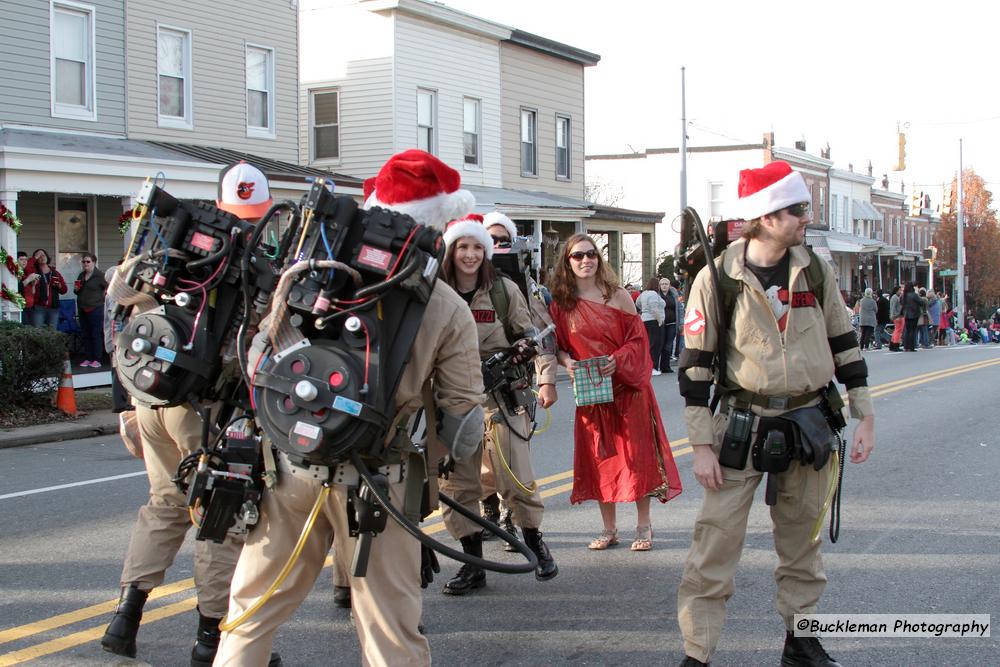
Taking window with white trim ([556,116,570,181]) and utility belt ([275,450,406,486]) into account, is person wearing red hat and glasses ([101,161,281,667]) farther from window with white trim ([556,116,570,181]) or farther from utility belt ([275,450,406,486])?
window with white trim ([556,116,570,181])

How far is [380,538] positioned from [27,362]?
1009 centimetres

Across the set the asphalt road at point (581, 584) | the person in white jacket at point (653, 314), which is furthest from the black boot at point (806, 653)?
the person in white jacket at point (653, 314)

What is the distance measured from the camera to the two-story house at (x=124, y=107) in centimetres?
1609

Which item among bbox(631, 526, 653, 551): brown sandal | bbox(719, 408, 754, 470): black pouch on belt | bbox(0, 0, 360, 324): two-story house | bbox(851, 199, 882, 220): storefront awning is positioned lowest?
bbox(631, 526, 653, 551): brown sandal

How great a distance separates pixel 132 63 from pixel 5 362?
819 centimetres

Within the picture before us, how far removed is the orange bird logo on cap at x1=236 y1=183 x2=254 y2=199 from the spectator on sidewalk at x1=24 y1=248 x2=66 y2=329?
11597 millimetres

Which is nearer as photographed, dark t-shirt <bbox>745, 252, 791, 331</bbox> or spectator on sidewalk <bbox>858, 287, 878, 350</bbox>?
dark t-shirt <bbox>745, 252, 791, 331</bbox>

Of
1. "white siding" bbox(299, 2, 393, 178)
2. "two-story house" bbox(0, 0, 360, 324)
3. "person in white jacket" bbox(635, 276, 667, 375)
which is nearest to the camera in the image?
"two-story house" bbox(0, 0, 360, 324)

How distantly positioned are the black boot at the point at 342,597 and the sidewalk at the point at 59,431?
23.2 ft

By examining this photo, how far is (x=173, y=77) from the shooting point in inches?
753

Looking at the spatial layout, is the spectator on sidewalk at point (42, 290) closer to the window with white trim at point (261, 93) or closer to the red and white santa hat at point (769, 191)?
the window with white trim at point (261, 93)

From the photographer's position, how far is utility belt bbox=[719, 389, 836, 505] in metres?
4.16

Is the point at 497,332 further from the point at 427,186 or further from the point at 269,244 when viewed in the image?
the point at 427,186

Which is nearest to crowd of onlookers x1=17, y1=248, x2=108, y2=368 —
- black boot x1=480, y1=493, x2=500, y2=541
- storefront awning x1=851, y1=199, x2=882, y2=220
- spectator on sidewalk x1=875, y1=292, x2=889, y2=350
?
black boot x1=480, y1=493, x2=500, y2=541
